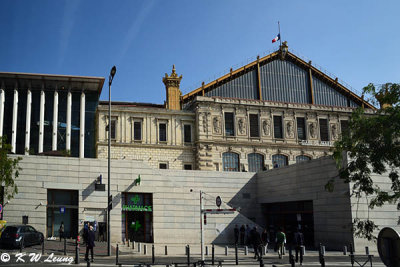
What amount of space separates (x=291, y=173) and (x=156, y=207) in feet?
38.6

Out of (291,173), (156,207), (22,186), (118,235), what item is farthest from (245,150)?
(22,186)

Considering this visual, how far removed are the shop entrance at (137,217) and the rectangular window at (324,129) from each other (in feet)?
91.9

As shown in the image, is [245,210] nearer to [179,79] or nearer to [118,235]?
[118,235]

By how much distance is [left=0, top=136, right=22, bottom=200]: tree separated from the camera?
2985cm

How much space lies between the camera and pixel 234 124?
5256cm

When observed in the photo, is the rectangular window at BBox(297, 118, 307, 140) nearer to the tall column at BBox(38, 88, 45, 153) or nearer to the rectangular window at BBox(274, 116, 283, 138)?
the rectangular window at BBox(274, 116, 283, 138)

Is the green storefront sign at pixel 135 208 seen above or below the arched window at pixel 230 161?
below

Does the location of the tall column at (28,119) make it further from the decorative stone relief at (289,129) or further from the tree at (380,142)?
the tree at (380,142)

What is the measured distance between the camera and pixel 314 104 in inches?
2249

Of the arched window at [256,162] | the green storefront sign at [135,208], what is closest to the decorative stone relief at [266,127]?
the arched window at [256,162]

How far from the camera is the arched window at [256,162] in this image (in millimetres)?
52094

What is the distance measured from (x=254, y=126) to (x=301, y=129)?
6393 mm

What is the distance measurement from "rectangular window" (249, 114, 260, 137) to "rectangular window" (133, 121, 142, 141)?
1337cm

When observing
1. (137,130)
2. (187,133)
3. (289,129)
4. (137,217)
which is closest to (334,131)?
(289,129)
